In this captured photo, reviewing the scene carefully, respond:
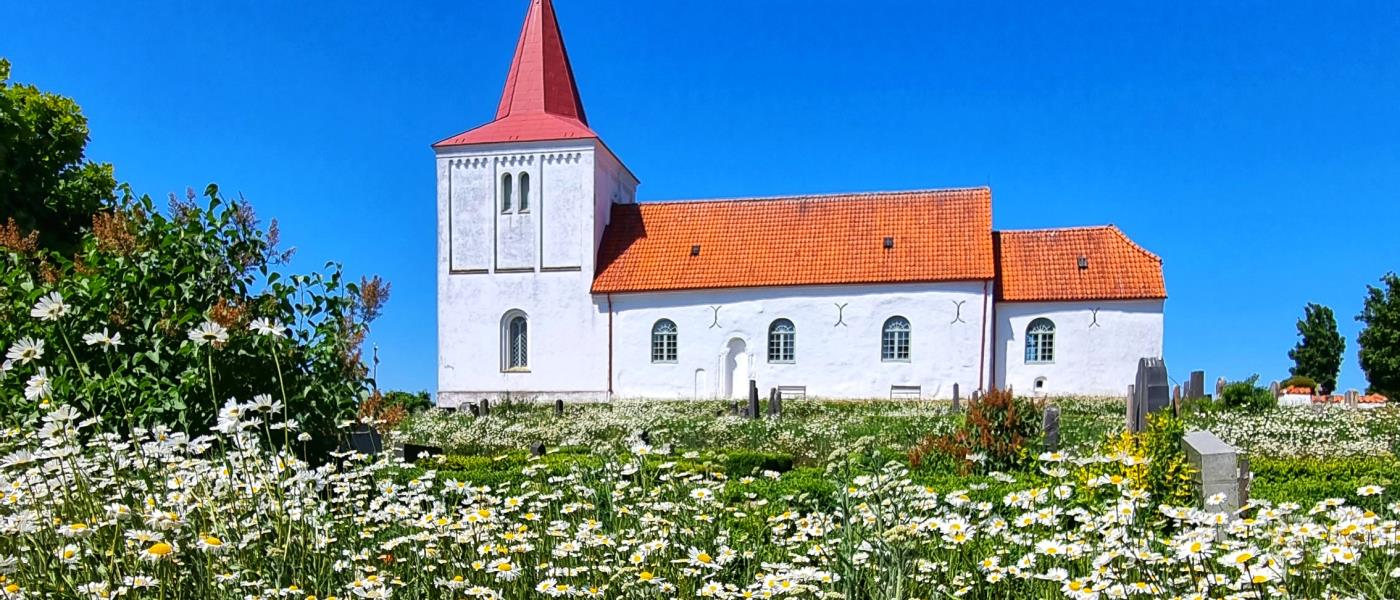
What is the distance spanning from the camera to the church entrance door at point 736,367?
24.8m

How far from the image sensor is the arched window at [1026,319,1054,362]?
2339 centimetres

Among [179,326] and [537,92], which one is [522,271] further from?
[179,326]

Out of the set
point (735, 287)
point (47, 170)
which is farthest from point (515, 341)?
point (47, 170)

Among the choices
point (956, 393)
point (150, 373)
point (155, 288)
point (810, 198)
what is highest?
point (810, 198)

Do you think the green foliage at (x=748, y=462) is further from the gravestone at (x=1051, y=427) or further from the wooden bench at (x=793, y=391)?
the wooden bench at (x=793, y=391)

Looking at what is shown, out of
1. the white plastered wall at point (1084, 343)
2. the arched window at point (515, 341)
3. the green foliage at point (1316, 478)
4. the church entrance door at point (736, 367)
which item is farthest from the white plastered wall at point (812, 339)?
the green foliage at point (1316, 478)

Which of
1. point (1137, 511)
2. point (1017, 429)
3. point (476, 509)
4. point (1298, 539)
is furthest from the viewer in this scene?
point (1017, 429)

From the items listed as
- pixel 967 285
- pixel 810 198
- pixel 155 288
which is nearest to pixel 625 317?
pixel 810 198

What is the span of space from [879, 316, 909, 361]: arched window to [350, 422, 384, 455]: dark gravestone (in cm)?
1878

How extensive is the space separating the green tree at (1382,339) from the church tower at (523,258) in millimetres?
29652

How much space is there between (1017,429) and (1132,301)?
16.7 m

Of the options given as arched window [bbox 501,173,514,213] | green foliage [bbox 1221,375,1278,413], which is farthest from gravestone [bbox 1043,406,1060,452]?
arched window [bbox 501,173,514,213]

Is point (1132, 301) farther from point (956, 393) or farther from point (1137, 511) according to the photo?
point (1137, 511)

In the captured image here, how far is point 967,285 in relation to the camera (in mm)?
23297
